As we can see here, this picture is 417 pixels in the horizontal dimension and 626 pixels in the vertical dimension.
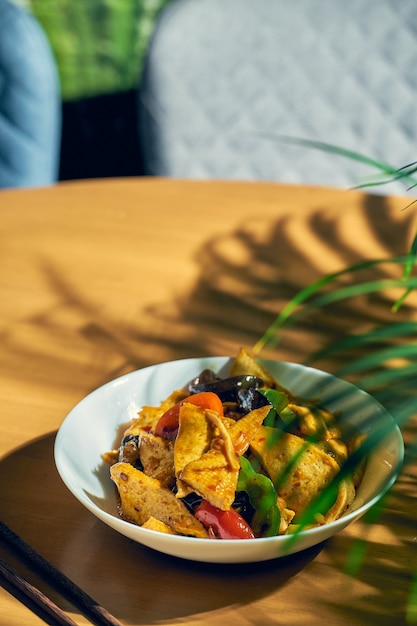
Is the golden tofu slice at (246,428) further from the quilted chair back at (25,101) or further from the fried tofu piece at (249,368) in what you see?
the quilted chair back at (25,101)

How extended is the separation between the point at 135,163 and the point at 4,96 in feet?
2.65

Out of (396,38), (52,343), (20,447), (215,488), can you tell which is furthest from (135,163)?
(215,488)

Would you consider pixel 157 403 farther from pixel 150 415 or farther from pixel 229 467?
pixel 229 467

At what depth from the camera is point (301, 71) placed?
8.04ft

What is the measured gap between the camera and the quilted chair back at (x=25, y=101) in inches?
101

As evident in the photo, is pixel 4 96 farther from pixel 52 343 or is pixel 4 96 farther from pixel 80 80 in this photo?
pixel 52 343

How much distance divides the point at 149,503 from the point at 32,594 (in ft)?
0.42

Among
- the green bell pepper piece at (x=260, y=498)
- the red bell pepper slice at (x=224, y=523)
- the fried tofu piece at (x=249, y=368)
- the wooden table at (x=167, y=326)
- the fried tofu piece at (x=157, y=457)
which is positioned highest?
the green bell pepper piece at (x=260, y=498)

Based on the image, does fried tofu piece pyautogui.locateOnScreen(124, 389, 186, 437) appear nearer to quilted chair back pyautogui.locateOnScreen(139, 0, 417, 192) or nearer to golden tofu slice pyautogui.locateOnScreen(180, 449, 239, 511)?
golden tofu slice pyautogui.locateOnScreen(180, 449, 239, 511)

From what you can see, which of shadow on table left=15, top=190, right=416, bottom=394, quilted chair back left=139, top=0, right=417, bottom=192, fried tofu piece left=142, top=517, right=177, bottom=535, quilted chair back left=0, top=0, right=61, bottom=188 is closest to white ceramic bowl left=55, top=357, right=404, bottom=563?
fried tofu piece left=142, top=517, right=177, bottom=535

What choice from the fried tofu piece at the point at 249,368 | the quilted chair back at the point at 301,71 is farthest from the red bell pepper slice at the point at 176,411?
the quilted chair back at the point at 301,71

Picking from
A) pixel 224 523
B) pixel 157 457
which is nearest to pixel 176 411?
pixel 157 457

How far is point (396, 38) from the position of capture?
245 centimetres

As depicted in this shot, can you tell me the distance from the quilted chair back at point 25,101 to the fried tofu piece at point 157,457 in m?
1.96
